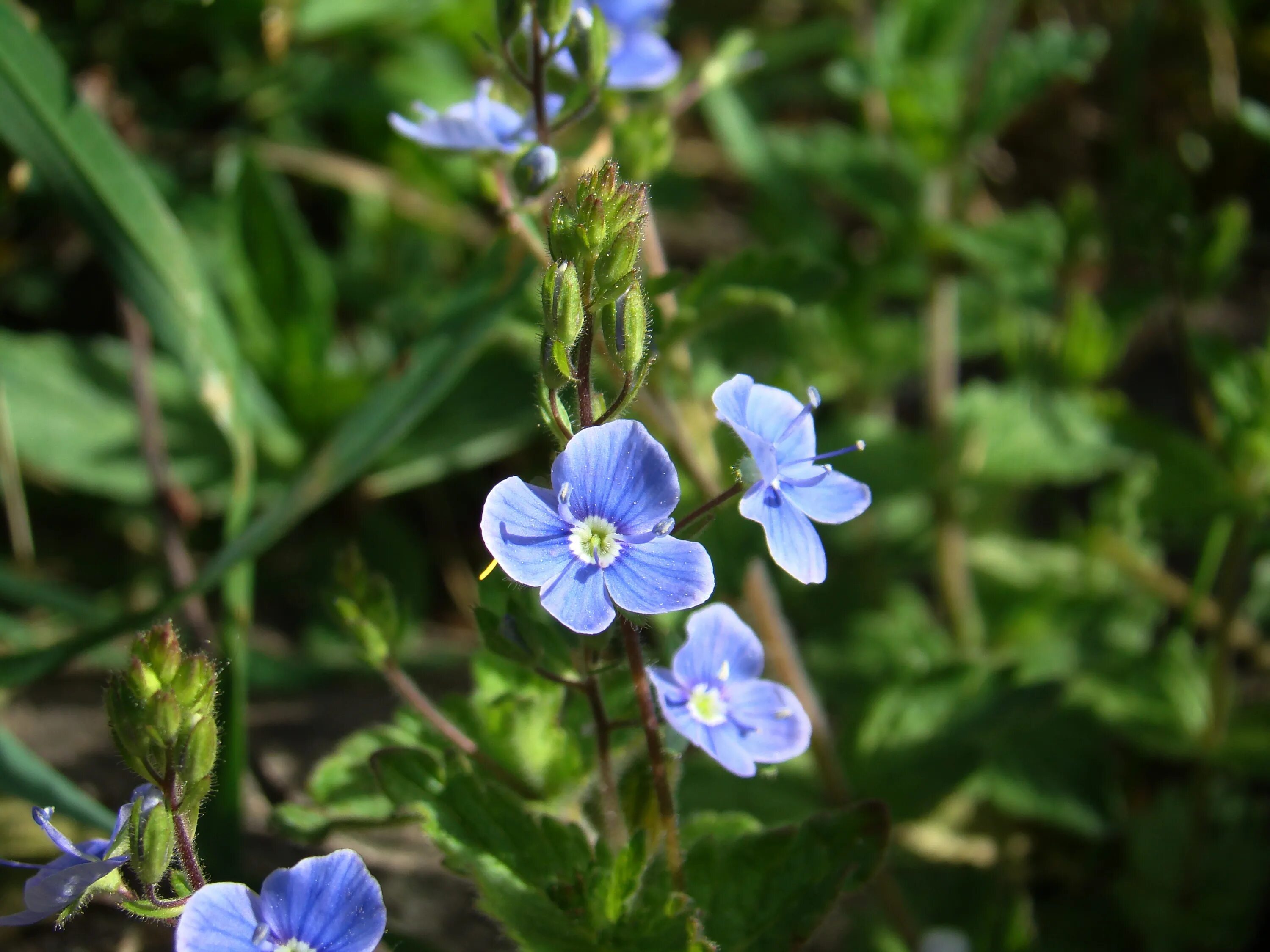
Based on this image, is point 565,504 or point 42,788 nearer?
point 565,504

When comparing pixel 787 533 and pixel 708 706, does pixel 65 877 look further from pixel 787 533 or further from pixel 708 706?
pixel 787 533

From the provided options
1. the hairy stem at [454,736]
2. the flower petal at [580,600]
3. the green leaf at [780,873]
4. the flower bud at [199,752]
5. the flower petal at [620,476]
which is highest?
the flower petal at [620,476]

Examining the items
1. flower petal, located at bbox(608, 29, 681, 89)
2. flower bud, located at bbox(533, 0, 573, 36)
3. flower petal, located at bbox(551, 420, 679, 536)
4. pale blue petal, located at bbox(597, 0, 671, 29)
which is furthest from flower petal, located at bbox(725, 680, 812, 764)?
pale blue petal, located at bbox(597, 0, 671, 29)

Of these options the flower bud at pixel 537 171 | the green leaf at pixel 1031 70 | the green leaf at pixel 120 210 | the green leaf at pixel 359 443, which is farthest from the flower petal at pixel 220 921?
the green leaf at pixel 1031 70

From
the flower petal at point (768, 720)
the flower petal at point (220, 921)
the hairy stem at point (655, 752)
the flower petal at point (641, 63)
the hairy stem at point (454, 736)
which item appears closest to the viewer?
the flower petal at point (220, 921)

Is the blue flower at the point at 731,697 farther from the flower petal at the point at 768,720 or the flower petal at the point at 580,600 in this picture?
the flower petal at the point at 580,600

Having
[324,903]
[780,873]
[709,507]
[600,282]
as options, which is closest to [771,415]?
[709,507]
